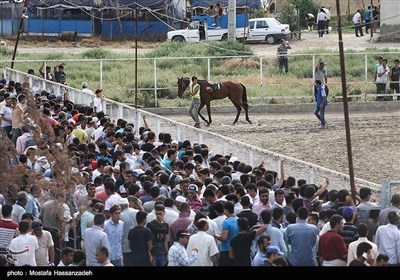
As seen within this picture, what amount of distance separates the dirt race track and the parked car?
17.3 meters

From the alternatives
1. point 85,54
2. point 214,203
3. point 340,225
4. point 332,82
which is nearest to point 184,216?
point 214,203

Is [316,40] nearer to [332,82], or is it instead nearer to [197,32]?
[197,32]

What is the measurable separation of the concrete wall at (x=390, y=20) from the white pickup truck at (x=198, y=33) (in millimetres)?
5903

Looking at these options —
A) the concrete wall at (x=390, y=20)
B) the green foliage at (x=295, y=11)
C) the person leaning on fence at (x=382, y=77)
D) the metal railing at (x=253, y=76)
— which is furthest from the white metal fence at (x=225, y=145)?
the green foliage at (x=295, y=11)

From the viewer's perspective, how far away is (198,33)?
50.8 meters

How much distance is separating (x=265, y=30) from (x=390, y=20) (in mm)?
5643

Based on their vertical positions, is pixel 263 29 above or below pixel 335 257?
above

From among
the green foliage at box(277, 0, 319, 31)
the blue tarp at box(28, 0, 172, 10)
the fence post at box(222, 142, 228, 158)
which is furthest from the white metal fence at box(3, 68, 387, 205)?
the green foliage at box(277, 0, 319, 31)

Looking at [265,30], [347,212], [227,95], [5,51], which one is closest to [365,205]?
[347,212]

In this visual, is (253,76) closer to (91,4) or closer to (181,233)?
(91,4)

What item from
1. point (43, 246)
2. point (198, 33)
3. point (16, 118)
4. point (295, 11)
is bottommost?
point (43, 246)

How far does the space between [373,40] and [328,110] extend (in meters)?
15.9

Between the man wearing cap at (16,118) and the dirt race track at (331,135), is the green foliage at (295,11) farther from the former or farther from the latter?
the man wearing cap at (16,118)

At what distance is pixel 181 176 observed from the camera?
16.2m
